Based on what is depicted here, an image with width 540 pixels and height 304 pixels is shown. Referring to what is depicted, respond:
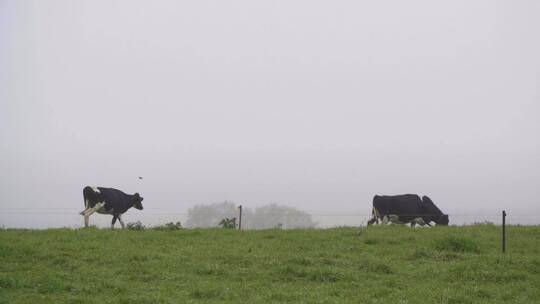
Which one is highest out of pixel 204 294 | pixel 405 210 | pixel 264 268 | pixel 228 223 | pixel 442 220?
pixel 405 210

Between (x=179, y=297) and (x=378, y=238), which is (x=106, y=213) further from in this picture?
(x=179, y=297)

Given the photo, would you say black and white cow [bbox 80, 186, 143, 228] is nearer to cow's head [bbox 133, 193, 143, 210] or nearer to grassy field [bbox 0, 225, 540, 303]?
cow's head [bbox 133, 193, 143, 210]

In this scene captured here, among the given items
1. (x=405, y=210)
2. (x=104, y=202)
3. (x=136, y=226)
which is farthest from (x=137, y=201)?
(x=405, y=210)

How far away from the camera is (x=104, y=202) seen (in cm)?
3269

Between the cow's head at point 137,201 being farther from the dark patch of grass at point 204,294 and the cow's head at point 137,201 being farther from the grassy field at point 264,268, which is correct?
the dark patch of grass at point 204,294

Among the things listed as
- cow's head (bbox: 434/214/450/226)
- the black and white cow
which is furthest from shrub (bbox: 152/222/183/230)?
cow's head (bbox: 434/214/450/226)

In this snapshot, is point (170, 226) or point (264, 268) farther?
point (170, 226)

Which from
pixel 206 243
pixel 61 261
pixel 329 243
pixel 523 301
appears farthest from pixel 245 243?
pixel 523 301

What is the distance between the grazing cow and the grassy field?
10.3 metres

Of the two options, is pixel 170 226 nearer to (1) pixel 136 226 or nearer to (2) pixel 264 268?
(1) pixel 136 226

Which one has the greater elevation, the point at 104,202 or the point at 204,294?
the point at 104,202

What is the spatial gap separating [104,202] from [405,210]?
18.4 meters

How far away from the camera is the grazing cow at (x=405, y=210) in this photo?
3619 centimetres

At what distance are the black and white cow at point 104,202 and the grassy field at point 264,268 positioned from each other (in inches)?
251
